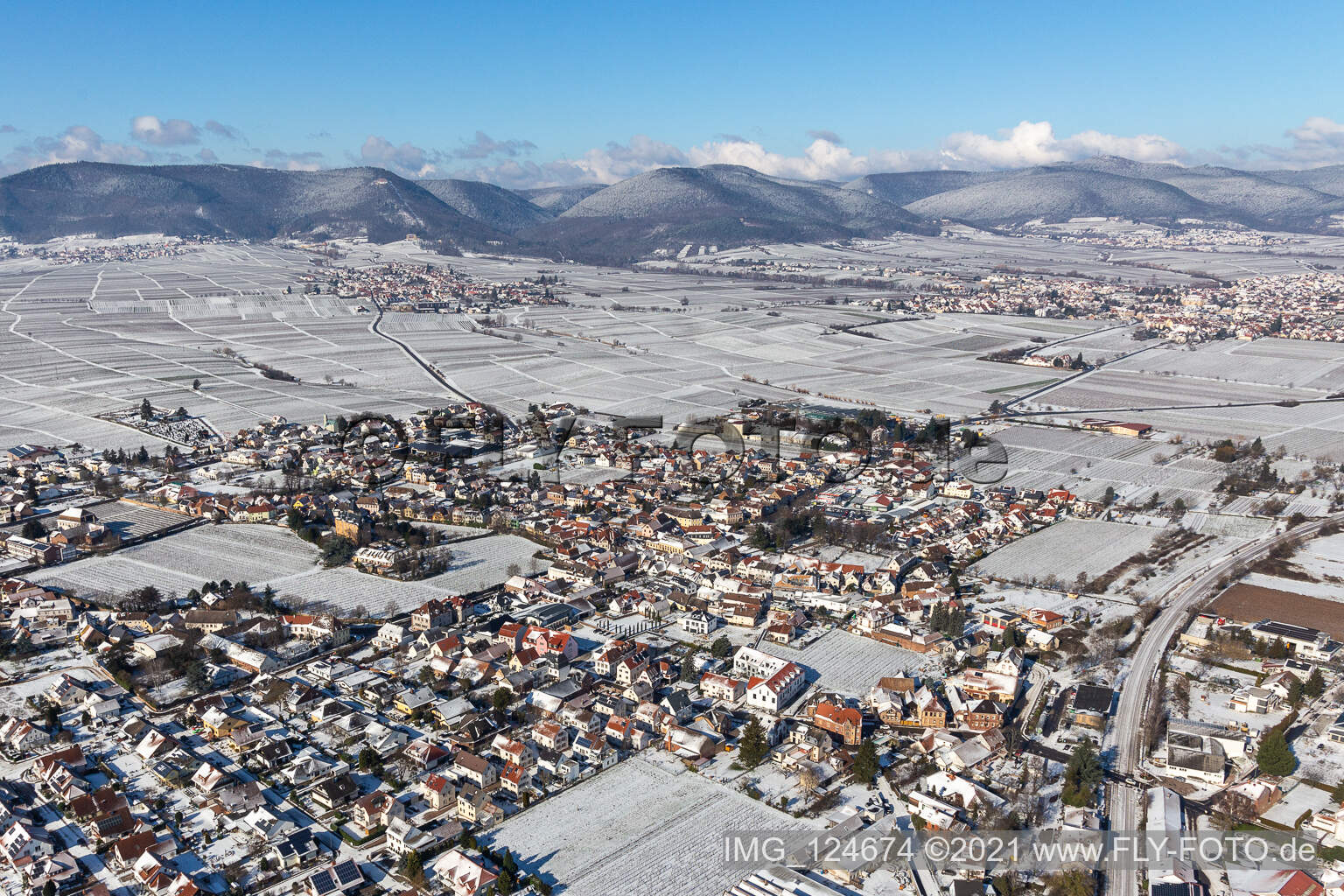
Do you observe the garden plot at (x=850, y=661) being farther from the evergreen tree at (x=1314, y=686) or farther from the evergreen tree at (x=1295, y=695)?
the evergreen tree at (x=1314, y=686)

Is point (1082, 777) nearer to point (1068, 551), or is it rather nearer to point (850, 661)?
point (850, 661)

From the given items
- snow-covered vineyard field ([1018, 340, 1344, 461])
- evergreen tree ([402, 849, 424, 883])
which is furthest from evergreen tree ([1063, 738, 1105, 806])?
snow-covered vineyard field ([1018, 340, 1344, 461])

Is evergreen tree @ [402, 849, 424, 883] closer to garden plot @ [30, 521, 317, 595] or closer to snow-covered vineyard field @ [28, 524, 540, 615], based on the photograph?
snow-covered vineyard field @ [28, 524, 540, 615]

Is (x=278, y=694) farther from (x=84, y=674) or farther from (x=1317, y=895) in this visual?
(x=1317, y=895)

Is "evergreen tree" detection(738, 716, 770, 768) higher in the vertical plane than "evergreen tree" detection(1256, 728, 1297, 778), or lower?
lower

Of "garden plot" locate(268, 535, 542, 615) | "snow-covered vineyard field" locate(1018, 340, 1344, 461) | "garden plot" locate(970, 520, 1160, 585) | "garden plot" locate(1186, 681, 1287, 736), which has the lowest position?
"garden plot" locate(1186, 681, 1287, 736)

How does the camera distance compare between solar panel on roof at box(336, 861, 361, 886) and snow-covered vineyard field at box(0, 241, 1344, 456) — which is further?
snow-covered vineyard field at box(0, 241, 1344, 456)

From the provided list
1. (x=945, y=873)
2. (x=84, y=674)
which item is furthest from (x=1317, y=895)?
(x=84, y=674)
